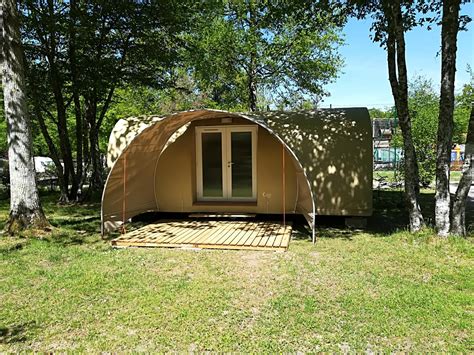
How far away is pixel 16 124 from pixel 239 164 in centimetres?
435

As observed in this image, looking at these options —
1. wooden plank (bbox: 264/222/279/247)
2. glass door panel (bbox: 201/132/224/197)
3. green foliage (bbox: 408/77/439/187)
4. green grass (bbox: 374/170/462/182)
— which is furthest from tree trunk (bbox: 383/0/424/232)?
green grass (bbox: 374/170/462/182)

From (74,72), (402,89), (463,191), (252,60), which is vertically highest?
(252,60)

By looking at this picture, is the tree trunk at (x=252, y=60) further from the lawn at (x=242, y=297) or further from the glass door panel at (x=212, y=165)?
the lawn at (x=242, y=297)

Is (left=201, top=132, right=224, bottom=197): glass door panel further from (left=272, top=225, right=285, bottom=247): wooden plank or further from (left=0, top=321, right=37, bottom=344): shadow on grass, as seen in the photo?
(left=0, top=321, right=37, bottom=344): shadow on grass

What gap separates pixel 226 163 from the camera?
27.3 feet

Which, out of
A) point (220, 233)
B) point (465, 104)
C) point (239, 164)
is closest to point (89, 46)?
point (239, 164)

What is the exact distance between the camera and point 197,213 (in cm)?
820

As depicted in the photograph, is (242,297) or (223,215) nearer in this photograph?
(242,297)

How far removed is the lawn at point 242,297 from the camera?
10.1ft

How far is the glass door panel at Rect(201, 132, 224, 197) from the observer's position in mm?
8328

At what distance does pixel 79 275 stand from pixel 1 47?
4519mm

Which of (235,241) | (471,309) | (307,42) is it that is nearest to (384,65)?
(235,241)

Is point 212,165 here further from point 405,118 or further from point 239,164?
point 405,118

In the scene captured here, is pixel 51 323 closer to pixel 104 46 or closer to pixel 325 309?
pixel 325 309
